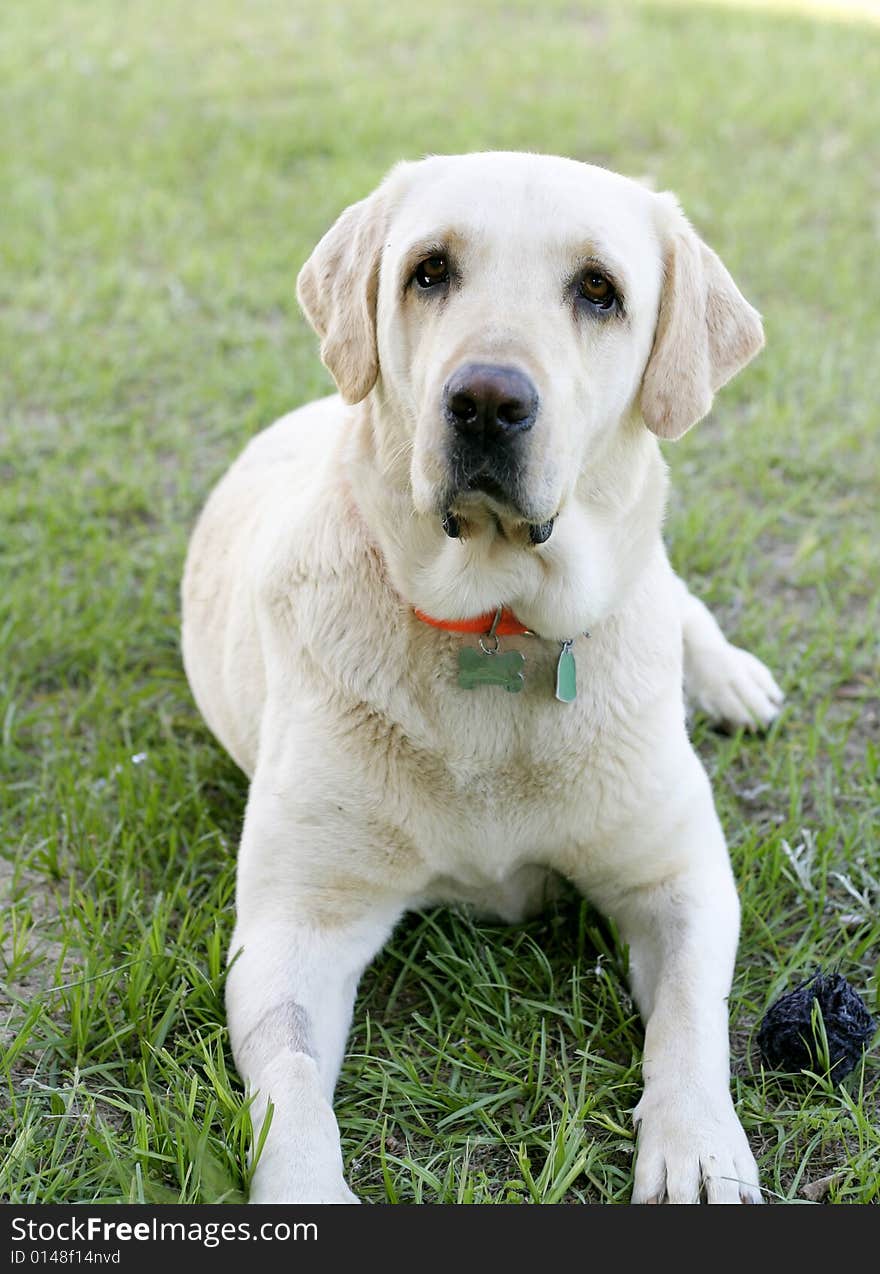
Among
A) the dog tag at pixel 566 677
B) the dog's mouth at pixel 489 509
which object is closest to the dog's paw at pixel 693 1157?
the dog tag at pixel 566 677

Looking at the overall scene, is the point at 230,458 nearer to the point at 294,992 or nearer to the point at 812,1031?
the point at 294,992

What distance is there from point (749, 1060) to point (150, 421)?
365cm

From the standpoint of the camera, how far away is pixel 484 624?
2855mm

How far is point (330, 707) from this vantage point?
290 cm

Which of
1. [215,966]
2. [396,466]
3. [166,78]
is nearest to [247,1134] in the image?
[215,966]

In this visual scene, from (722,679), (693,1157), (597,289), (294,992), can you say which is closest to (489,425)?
(597,289)

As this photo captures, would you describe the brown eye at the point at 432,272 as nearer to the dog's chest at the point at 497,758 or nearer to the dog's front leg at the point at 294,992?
the dog's chest at the point at 497,758

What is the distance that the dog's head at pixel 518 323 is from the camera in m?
2.48

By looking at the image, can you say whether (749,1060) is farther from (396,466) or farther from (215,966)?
(396,466)

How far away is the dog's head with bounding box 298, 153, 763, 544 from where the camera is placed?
248 centimetres

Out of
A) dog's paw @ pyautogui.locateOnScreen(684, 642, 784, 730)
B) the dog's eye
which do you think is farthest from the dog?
dog's paw @ pyautogui.locateOnScreen(684, 642, 784, 730)

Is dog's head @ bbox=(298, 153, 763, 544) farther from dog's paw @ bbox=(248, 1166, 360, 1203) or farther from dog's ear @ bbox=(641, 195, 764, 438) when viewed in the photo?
dog's paw @ bbox=(248, 1166, 360, 1203)

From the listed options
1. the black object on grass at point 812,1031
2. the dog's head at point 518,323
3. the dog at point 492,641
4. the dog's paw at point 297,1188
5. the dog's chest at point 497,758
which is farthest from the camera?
the dog's chest at point 497,758

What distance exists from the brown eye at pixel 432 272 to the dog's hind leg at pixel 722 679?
1395mm
